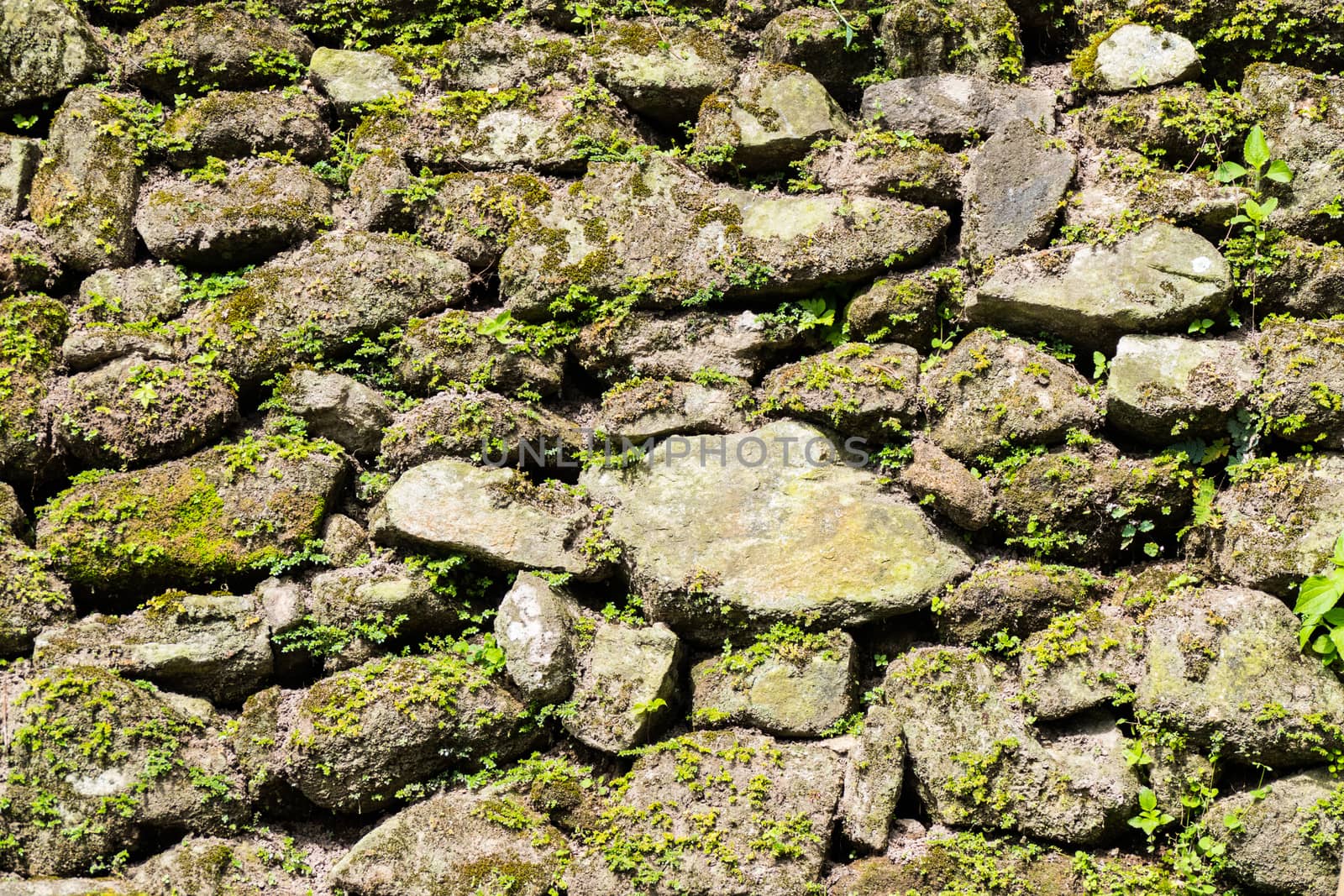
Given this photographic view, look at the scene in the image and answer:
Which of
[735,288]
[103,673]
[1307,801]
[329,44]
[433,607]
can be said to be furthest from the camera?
[329,44]

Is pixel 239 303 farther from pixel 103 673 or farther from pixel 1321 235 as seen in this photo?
pixel 1321 235

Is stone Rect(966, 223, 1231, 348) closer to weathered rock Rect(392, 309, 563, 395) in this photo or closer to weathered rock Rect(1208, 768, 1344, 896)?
weathered rock Rect(1208, 768, 1344, 896)

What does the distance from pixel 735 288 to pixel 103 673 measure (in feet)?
10.8

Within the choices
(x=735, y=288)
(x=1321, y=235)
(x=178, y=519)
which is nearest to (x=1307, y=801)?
(x=1321, y=235)

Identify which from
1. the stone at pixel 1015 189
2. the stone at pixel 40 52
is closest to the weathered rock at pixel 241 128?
the stone at pixel 40 52

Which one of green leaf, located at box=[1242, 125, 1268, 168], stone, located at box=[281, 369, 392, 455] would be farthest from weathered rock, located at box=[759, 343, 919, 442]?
stone, located at box=[281, 369, 392, 455]

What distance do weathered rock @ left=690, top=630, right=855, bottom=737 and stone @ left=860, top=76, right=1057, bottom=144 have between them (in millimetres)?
2630

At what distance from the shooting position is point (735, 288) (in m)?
5.25

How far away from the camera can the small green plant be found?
14.0 ft

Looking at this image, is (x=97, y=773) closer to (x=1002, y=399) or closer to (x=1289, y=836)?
(x=1002, y=399)

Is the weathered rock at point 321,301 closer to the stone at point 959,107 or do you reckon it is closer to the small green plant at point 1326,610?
the stone at point 959,107

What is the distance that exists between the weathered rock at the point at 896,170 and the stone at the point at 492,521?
7.00 ft

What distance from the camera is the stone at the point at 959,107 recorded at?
5402 millimetres

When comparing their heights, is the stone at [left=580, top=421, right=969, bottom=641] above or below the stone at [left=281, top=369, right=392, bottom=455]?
below
